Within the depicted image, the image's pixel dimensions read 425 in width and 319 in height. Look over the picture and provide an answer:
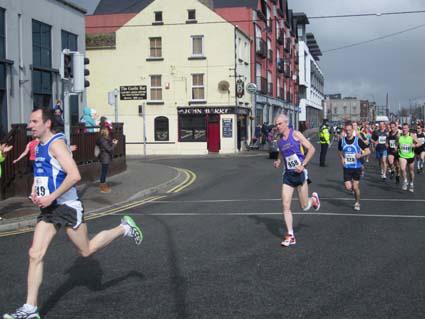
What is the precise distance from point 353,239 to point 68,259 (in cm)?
402

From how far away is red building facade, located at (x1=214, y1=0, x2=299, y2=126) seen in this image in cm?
4216

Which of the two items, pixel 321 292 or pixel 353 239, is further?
pixel 353 239

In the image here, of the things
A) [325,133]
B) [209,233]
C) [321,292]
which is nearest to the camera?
[321,292]

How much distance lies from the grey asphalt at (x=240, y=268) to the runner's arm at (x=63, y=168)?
3.52ft

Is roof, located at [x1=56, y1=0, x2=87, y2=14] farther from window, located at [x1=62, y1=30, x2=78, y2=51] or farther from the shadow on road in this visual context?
the shadow on road

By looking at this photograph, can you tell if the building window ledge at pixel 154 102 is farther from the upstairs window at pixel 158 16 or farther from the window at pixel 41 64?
the window at pixel 41 64

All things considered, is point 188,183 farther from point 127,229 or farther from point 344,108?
point 344,108

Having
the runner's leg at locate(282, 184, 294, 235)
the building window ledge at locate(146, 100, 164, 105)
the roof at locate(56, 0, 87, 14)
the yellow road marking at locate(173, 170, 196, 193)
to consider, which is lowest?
the yellow road marking at locate(173, 170, 196, 193)

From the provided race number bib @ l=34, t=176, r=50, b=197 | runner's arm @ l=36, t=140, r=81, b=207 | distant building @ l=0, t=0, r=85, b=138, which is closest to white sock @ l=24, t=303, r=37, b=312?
runner's arm @ l=36, t=140, r=81, b=207

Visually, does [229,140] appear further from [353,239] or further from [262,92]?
[353,239]

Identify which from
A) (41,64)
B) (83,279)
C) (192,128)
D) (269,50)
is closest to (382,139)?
(41,64)

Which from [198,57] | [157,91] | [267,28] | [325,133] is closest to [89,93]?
[157,91]

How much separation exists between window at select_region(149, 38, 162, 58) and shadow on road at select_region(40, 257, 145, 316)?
3221 centimetres

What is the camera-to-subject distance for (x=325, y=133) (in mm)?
23797
